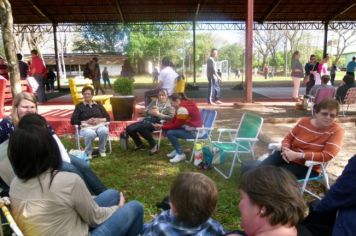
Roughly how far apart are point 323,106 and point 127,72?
1170 cm

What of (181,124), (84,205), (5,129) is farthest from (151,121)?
(84,205)

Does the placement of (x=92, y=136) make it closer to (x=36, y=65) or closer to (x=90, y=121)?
(x=90, y=121)

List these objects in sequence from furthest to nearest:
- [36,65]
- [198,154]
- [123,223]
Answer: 1. [36,65]
2. [198,154]
3. [123,223]

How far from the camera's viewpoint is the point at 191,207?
5.72 ft

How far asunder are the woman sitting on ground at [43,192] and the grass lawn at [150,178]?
5.36 feet

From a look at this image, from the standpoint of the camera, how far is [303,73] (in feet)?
38.6

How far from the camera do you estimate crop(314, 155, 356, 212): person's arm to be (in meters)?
1.92

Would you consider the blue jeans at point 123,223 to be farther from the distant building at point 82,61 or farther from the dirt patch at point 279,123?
the distant building at point 82,61

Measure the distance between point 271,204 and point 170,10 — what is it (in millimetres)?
16550

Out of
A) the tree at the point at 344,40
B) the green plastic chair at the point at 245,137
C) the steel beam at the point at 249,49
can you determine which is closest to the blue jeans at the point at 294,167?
the green plastic chair at the point at 245,137

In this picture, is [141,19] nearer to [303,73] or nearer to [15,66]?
[303,73]

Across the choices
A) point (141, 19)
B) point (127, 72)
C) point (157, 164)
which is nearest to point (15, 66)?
point (157, 164)

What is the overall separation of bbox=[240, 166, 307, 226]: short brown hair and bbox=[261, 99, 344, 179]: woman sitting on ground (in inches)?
83.7

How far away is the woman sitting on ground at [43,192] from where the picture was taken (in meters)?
1.90
